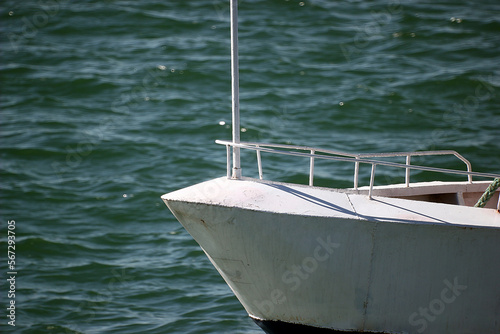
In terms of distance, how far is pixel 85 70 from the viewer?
59.8 feet

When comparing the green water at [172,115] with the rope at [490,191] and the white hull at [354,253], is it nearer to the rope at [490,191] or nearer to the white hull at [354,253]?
the white hull at [354,253]

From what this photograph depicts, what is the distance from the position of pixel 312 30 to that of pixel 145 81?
6135 mm

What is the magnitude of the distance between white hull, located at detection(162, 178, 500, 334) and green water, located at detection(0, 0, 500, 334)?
2335 millimetres

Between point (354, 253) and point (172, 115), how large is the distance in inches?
412

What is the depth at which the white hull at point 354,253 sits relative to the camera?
6492 millimetres

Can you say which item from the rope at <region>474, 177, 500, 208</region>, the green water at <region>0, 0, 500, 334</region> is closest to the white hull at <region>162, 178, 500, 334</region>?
the rope at <region>474, 177, 500, 208</region>

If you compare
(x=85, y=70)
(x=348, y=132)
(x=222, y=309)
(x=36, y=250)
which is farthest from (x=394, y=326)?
(x=85, y=70)

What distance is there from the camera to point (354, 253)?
6551 millimetres

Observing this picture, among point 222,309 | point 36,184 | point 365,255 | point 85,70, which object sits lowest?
point 222,309

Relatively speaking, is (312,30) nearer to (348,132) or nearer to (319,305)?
(348,132)

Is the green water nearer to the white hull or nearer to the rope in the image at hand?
the white hull

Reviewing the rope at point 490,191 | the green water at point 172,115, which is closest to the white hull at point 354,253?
the rope at point 490,191

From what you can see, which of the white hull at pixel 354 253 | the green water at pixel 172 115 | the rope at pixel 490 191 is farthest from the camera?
the green water at pixel 172 115

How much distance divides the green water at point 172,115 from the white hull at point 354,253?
2335 millimetres
